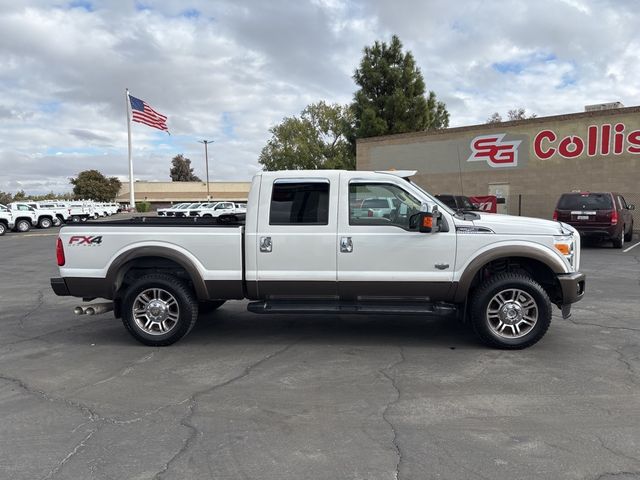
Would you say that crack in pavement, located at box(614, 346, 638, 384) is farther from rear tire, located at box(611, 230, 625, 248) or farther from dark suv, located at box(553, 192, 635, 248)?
rear tire, located at box(611, 230, 625, 248)

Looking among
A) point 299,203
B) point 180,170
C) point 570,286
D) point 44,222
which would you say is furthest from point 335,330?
point 180,170

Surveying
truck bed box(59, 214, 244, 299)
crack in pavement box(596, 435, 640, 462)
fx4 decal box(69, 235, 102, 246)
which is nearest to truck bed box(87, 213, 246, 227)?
truck bed box(59, 214, 244, 299)

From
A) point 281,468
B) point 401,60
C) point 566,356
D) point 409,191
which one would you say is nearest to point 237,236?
point 409,191

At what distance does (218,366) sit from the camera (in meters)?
5.16

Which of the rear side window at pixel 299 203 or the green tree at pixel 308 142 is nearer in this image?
the rear side window at pixel 299 203

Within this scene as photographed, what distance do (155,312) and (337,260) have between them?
218 cm

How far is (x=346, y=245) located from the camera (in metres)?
5.52

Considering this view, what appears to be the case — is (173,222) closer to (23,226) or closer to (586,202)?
(586,202)

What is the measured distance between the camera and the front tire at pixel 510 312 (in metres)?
5.43

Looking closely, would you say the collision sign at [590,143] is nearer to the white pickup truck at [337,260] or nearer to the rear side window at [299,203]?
the white pickup truck at [337,260]

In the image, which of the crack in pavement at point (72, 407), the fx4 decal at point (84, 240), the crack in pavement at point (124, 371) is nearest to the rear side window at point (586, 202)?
the crack in pavement at point (124, 371)

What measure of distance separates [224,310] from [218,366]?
2617 mm

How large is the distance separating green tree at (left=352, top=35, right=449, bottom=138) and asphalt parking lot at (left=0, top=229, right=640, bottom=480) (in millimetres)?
29431

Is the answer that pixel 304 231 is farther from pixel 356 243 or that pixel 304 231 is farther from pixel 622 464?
pixel 622 464
